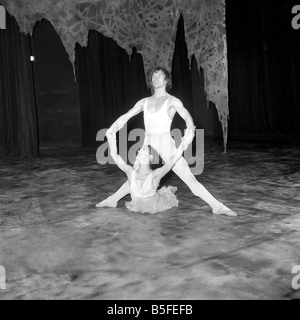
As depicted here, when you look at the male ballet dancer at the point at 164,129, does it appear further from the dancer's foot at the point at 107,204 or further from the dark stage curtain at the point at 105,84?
the dark stage curtain at the point at 105,84

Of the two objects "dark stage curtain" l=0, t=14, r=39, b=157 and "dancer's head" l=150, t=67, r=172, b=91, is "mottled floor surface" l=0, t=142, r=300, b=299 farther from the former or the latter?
"dark stage curtain" l=0, t=14, r=39, b=157

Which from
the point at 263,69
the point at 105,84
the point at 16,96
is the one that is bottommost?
the point at 16,96

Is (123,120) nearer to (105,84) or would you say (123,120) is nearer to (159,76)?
(159,76)

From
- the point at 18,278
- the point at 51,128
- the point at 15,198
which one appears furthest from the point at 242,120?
the point at 18,278

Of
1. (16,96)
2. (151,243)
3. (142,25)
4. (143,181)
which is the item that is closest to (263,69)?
(142,25)

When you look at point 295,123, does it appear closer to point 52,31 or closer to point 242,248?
point 52,31

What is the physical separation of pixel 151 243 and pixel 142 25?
4.81 metres

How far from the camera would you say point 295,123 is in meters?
9.44

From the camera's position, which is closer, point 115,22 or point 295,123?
point 115,22

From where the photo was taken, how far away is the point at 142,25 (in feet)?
22.2

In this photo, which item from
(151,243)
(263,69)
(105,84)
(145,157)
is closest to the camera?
(151,243)

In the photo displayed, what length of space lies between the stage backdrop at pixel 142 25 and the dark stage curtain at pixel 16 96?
1090 mm

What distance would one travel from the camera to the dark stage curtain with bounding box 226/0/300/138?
368 inches
